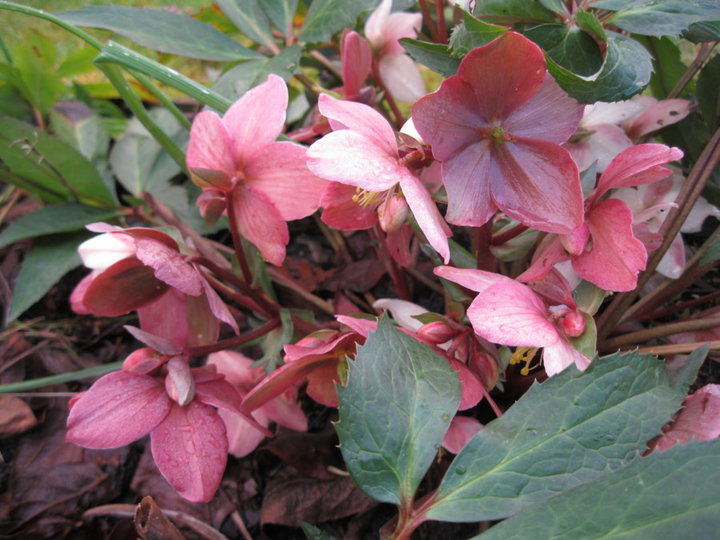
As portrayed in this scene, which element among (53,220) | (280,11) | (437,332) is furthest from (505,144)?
(53,220)

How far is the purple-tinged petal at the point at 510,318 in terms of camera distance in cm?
36

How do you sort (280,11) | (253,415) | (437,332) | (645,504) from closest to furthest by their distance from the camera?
(645,504) → (437,332) → (253,415) → (280,11)

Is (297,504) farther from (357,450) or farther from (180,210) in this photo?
(180,210)

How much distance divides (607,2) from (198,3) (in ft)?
4.30

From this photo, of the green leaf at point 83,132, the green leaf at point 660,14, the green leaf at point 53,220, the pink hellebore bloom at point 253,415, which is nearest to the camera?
the green leaf at point 660,14

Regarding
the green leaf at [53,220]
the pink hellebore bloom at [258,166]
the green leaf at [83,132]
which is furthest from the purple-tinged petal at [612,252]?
the green leaf at [83,132]

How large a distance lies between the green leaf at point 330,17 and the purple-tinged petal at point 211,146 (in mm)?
212

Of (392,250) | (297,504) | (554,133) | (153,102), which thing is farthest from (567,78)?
(153,102)

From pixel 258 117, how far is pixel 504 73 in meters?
0.20

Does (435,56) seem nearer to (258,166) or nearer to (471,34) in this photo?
(471,34)

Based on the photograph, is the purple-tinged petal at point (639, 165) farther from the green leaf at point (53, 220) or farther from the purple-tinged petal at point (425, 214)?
the green leaf at point (53, 220)

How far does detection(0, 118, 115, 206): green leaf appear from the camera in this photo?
2.39 feet

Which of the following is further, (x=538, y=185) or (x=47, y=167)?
(x=47, y=167)

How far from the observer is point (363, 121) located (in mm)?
385
